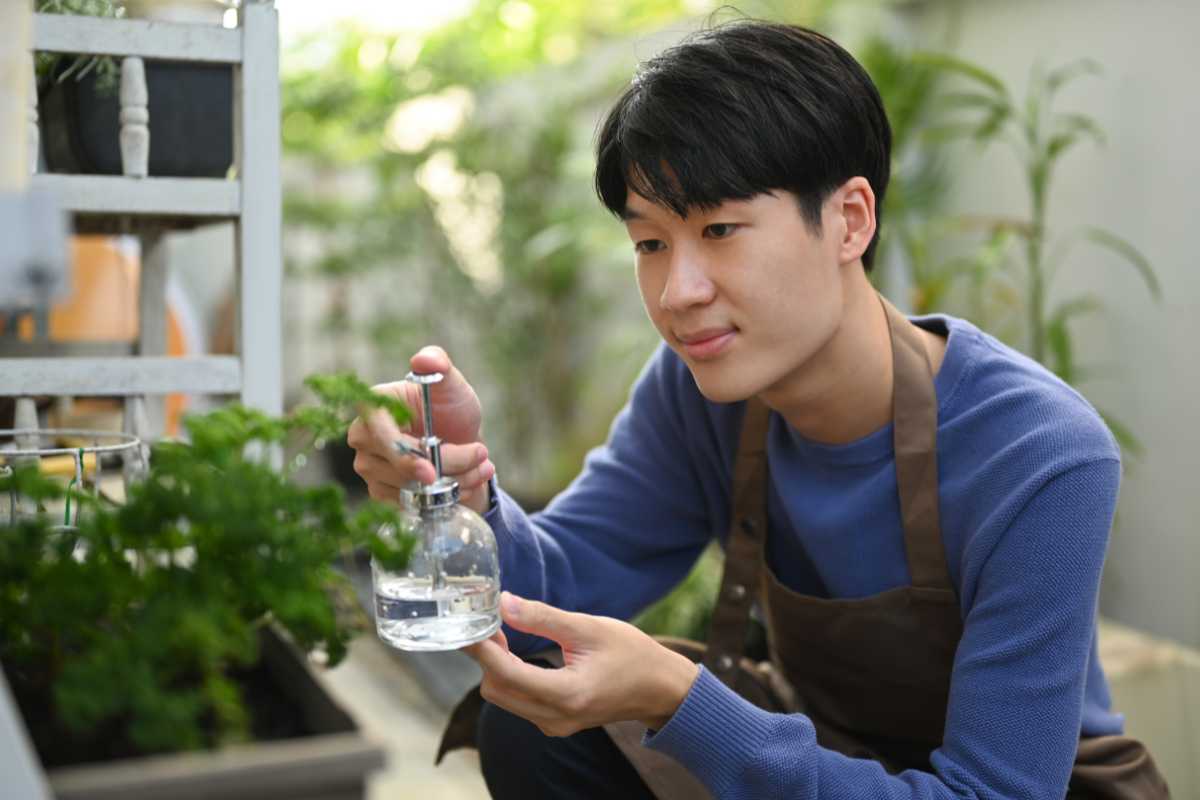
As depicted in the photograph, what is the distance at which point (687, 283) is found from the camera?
121 cm

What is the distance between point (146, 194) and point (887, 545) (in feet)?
2.81

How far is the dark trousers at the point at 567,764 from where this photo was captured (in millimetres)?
1341

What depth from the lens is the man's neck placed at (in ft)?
4.38

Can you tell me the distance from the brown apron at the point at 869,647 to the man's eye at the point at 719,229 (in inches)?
10.4

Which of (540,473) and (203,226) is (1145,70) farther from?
(540,473)

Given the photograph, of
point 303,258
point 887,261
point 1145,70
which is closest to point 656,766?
point 1145,70

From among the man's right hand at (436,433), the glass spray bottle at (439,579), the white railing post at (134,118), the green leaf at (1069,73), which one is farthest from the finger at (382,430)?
the green leaf at (1069,73)

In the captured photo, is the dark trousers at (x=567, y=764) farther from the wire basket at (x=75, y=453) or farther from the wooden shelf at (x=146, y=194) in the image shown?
the wooden shelf at (x=146, y=194)

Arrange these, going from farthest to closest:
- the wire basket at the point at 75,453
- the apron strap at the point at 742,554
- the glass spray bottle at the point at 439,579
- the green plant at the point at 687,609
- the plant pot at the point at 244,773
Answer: the green plant at the point at 687,609
the apron strap at the point at 742,554
the wire basket at the point at 75,453
the glass spray bottle at the point at 439,579
the plant pot at the point at 244,773

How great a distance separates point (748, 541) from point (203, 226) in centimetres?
82

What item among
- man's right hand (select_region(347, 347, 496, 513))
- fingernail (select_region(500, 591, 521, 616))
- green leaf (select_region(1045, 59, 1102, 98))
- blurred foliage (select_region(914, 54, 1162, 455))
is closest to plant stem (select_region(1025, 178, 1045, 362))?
blurred foliage (select_region(914, 54, 1162, 455))

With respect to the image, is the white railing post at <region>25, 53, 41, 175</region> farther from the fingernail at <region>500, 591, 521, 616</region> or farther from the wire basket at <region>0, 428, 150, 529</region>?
the fingernail at <region>500, 591, 521, 616</region>

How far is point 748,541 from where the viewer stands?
4.79ft

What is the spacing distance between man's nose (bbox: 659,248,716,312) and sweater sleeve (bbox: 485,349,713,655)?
0.35m
